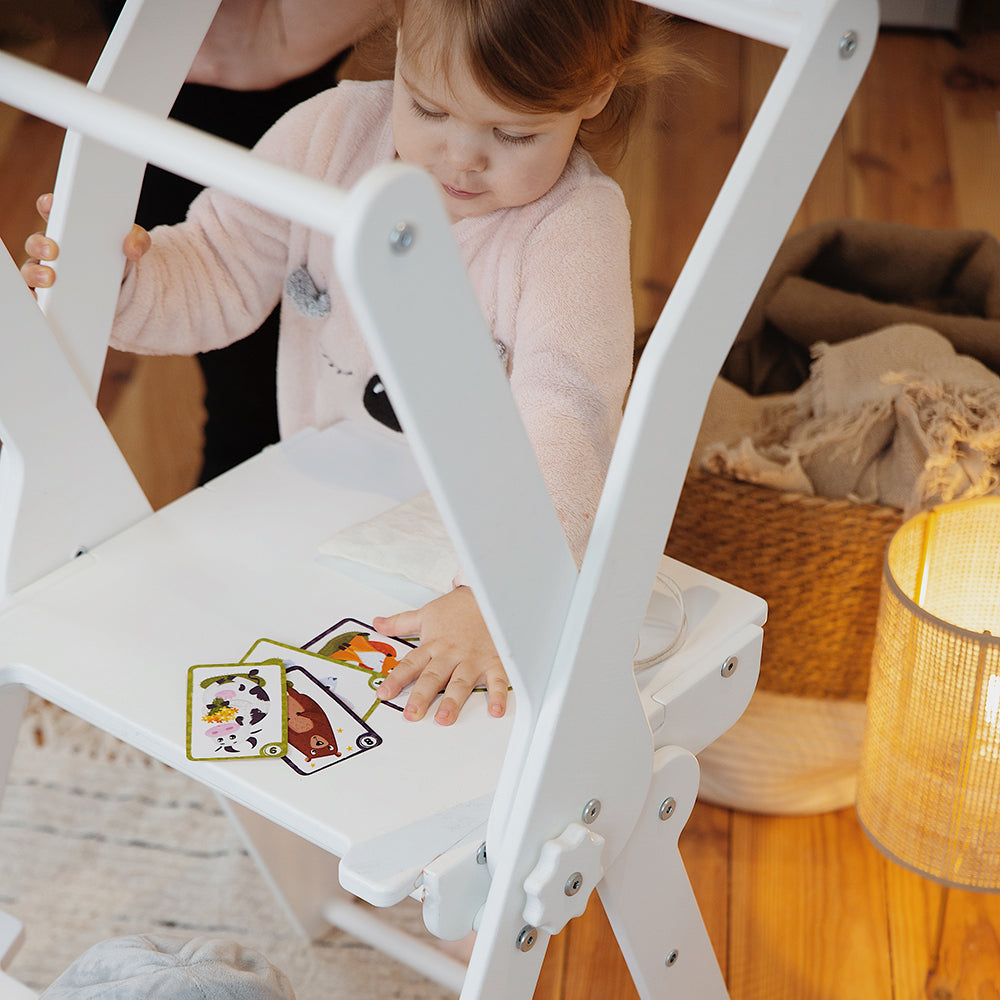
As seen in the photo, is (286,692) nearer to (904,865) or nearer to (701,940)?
(701,940)

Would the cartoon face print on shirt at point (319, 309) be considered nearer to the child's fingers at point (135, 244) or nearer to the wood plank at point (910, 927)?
the child's fingers at point (135, 244)

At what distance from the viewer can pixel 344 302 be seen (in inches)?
35.2

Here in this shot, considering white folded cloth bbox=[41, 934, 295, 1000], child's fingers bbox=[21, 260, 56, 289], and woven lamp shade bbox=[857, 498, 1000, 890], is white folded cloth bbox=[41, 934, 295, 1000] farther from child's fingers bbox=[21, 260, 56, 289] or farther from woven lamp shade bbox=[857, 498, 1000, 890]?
woven lamp shade bbox=[857, 498, 1000, 890]

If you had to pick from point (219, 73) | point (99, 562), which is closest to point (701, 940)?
point (99, 562)

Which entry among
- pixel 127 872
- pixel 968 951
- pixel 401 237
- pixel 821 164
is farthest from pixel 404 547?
pixel 821 164

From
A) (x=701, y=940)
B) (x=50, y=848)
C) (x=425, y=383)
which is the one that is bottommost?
(x=50, y=848)

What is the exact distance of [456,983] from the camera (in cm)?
103

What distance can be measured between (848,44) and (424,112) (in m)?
0.32

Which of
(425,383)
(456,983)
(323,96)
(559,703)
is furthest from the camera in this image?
(456,983)

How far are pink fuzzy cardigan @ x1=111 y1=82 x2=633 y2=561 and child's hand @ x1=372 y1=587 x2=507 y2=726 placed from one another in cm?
8

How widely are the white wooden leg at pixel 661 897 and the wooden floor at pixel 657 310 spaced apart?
39cm

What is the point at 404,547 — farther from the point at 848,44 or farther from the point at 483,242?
the point at 848,44

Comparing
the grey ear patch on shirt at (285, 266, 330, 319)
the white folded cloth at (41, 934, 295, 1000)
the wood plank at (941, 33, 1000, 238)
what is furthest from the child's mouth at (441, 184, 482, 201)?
the wood plank at (941, 33, 1000, 238)

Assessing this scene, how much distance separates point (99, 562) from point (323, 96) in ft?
1.22
